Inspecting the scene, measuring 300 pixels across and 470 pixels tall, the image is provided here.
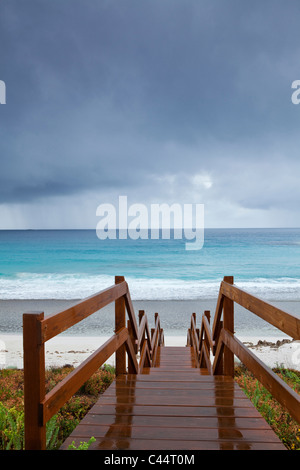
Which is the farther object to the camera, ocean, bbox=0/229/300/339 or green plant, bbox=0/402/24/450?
ocean, bbox=0/229/300/339

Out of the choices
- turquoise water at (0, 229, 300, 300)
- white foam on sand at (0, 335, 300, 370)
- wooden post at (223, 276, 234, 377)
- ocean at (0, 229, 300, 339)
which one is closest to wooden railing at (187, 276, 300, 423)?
wooden post at (223, 276, 234, 377)

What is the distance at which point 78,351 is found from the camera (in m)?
9.09

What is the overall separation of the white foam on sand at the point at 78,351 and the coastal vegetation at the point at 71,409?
105 centimetres

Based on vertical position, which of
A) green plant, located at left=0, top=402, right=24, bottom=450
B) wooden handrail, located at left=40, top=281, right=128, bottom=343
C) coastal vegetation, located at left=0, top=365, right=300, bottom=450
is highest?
wooden handrail, located at left=40, top=281, right=128, bottom=343

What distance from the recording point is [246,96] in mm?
41344

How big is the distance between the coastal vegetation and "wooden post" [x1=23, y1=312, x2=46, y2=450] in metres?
0.43

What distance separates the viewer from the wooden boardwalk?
212cm

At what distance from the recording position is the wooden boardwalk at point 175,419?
212cm

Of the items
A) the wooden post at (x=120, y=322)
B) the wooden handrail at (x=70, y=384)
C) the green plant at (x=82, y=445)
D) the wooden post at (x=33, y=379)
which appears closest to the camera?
the wooden post at (x=33, y=379)

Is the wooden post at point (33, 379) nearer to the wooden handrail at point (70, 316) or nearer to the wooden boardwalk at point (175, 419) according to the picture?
the wooden handrail at point (70, 316)

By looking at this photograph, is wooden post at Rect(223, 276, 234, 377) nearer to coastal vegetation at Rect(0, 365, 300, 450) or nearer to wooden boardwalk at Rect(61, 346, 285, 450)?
wooden boardwalk at Rect(61, 346, 285, 450)

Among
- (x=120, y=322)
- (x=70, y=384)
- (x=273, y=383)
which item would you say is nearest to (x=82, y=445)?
(x=70, y=384)

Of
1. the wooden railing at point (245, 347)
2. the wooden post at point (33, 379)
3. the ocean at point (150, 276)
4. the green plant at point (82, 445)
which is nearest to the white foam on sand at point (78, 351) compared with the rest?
the ocean at point (150, 276)
